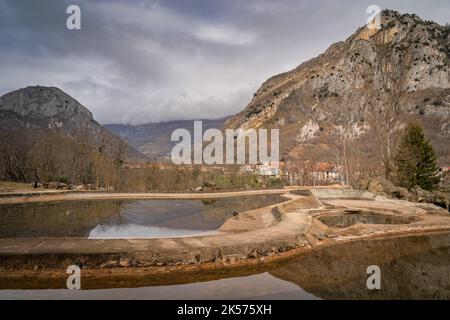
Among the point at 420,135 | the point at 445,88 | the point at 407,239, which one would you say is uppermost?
the point at 445,88

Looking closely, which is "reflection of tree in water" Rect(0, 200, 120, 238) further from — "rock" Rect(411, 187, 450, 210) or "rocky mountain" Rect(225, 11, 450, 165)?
"rocky mountain" Rect(225, 11, 450, 165)

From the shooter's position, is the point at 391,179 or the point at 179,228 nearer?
the point at 179,228

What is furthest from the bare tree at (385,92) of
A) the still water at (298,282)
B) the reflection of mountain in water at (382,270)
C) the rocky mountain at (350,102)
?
the still water at (298,282)

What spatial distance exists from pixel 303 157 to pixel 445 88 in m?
59.0

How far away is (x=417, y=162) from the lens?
114ft

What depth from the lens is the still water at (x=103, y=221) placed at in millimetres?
16594

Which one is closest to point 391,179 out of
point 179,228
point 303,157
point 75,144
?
point 179,228

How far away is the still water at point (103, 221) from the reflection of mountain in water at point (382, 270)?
6.54 metres

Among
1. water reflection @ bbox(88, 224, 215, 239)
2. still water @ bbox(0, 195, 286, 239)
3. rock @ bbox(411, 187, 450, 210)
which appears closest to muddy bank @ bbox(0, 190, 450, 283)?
water reflection @ bbox(88, 224, 215, 239)

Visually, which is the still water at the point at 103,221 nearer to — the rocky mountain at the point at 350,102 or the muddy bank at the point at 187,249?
the muddy bank at the point at 187,249

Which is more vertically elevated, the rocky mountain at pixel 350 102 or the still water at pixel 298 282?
the rocky mountain at pixel 350 102

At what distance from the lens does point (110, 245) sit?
12.5 metres

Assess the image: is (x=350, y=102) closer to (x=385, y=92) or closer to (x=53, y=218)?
(x=385, y=92)
